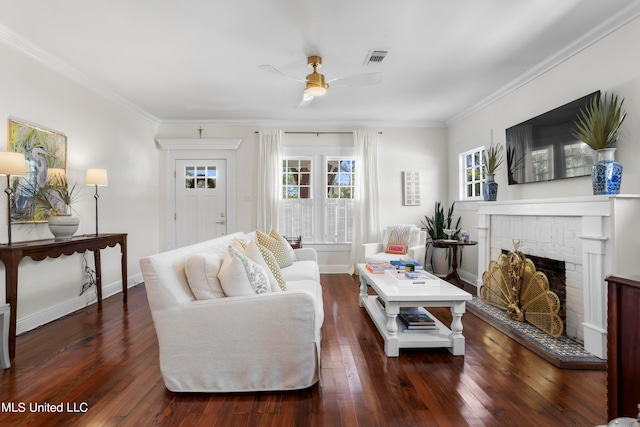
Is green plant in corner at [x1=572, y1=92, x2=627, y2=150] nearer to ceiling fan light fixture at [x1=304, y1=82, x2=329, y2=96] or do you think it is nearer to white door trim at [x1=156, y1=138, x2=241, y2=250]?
ceiling fan light fixture at [x1=304, y1=82, x2=329, y2=96]

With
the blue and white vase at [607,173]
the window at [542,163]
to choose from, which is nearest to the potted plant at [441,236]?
the window at [542,163]

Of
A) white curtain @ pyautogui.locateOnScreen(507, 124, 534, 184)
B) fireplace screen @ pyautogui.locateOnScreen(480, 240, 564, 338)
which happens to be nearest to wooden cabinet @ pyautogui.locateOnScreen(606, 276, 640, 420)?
fireplace screen @ pyautogui.locateOnScreen(480, 240, 564, 338)

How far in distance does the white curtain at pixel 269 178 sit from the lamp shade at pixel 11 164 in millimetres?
3139

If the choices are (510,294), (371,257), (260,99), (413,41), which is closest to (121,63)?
(260,99)

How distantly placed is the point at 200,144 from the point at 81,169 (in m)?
1.97

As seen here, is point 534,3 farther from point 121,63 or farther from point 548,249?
point 121,63

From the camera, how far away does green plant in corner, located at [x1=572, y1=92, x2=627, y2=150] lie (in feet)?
8.02

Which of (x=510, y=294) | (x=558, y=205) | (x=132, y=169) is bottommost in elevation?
(x=510, y=294)

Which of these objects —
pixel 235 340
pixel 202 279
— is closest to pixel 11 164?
pixel 202 279

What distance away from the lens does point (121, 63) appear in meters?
3.33

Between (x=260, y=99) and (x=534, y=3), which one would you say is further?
(x=260, y=99)

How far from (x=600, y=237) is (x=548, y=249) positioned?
2.19 feet

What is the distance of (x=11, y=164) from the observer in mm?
2422

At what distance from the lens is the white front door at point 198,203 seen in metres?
5.47
